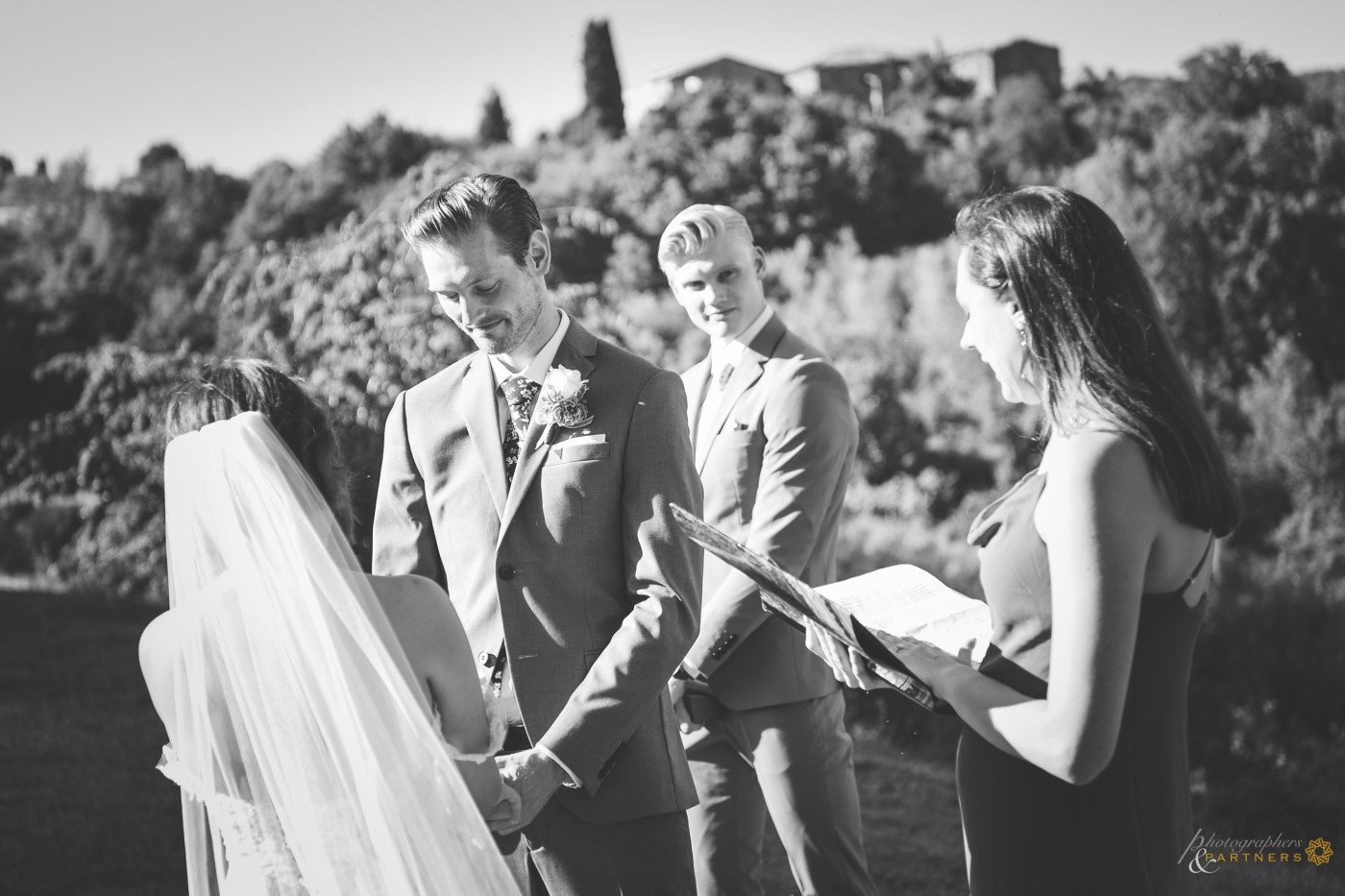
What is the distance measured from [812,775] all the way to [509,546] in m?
1.48

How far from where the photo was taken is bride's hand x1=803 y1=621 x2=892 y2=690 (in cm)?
215

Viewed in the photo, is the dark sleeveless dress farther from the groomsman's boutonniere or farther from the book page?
the groomsman's boutonniere

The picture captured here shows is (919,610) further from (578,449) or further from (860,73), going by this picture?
(860,73)

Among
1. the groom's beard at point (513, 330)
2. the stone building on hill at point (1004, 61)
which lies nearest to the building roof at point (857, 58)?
A: the stone building on hill at point (1004, 61)

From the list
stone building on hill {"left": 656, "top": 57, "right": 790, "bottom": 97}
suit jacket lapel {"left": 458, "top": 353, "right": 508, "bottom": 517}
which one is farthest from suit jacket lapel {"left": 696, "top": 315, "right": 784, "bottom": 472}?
stone building on hill {"left": 656, "top": 57, "right": 790, "bottom": 97}

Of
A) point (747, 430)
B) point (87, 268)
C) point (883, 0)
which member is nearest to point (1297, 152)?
point (883, 0)

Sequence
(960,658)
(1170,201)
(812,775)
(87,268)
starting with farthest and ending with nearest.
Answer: (1170,201) → (87,268) → (812,775) → (960,658)

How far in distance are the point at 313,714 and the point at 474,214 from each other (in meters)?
1.14

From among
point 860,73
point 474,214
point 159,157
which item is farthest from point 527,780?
point 860,73

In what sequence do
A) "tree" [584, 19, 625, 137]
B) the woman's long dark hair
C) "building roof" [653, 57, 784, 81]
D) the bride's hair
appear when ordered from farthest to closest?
1. "building roof" [653, 57, 784, 81]
2. "tree" [584, 19, 625, 137]
3. the bride's hair
4. the woman's long dark hair

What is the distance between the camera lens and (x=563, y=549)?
2.49 meters

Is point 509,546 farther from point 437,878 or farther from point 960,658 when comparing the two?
point 960,658

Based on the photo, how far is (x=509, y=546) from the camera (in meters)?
2.49

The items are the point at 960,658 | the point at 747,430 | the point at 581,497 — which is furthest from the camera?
the point at 747,430
